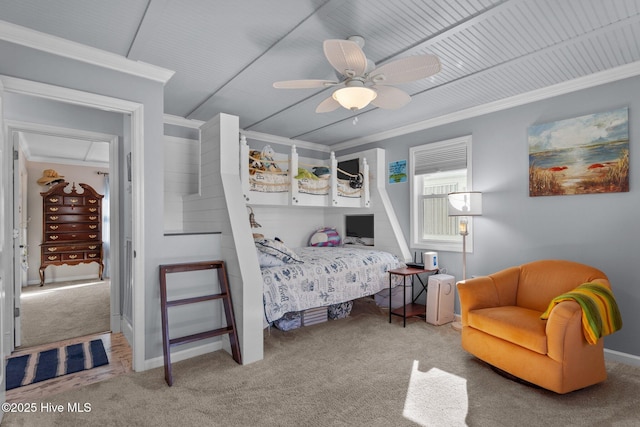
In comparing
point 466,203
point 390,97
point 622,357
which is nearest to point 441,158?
point 466,203

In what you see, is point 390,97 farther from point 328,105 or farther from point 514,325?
point 514,325

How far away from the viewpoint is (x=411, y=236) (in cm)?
455

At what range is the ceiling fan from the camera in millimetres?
1989

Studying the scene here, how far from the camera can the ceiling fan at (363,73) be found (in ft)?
6.53

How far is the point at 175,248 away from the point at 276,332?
4.65 feet

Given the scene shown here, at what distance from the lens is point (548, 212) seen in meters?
3.30

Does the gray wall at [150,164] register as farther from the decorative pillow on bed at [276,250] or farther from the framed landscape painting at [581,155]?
the framed landscape painting at [581,155]

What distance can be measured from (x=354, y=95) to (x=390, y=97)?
1.39ft

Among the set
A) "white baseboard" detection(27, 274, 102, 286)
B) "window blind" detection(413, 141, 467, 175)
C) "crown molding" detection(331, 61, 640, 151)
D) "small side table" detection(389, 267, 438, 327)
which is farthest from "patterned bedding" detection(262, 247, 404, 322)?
"white baseboard" detection(27, 274, 102, 286)

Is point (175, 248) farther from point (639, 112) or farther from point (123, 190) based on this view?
point (639, 112)

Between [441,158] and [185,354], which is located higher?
[441,158]

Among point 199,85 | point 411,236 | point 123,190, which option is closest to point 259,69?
point 199,85

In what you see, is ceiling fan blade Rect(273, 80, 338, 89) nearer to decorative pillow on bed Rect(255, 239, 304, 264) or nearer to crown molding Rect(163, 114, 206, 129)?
decorative pillow on bed Rect(255, 239, 304, 264)

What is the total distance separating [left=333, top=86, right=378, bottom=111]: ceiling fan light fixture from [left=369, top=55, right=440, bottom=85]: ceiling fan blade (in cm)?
10
